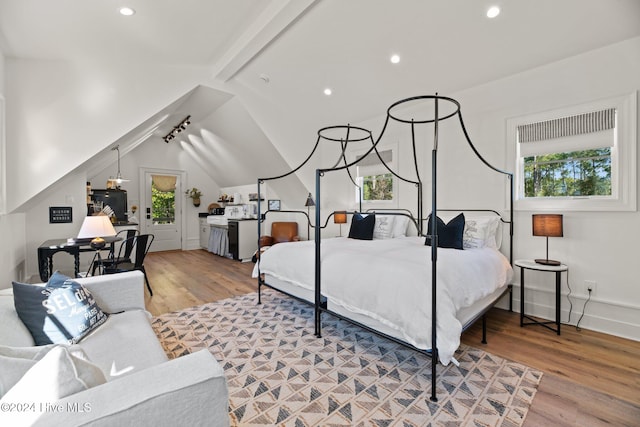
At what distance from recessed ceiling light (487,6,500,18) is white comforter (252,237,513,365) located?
2226mm

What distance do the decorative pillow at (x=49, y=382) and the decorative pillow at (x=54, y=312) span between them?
979mm

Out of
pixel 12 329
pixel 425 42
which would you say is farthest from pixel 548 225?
pixel 12 329

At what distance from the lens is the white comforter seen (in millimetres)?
1976

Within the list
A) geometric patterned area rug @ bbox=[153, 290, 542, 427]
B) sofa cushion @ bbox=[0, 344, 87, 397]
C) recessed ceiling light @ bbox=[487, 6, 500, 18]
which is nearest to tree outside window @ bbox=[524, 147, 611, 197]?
recessed ceiling light @ bbox=[487, 6, 500, 18]

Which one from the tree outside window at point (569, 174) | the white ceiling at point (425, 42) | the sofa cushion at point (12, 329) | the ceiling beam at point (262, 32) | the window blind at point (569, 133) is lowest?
the sofa cushion at point (12, 329)

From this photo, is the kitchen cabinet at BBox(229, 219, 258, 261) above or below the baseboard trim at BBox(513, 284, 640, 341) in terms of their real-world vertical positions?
above

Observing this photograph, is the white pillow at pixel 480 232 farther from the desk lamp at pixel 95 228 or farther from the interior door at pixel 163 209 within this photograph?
the interior door at pixel 163 209

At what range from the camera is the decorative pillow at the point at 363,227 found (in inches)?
159

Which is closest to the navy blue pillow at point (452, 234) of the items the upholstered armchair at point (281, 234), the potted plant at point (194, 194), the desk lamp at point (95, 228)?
the desk lamp at point (95, 228)

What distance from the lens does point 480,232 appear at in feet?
10.7

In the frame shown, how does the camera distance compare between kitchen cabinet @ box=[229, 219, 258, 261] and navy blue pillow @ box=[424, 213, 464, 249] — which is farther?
kitchen cabinet @ box=[229, 219, 258, 261]

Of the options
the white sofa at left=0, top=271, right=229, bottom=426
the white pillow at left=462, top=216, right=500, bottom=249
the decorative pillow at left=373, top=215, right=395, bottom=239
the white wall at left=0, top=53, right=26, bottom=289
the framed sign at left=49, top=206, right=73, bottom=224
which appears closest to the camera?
the white sofa at left=0, top=271, right=229, bottom=426

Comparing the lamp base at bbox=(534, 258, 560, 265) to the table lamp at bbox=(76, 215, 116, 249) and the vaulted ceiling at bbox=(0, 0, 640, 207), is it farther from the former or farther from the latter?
the table lamp at bbox=(76, 215, 116, 249)

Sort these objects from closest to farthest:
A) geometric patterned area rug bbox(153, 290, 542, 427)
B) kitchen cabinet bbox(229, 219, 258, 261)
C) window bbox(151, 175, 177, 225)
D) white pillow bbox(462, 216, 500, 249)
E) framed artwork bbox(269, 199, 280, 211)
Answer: geometric patterned area rug bbox(153, 290, 542, 427), white pillow bbox(462, 216, 500, 249), kitchen cabinet bbox(229, 219, 258, 261), framed artwork bbox(269, 199, 280, 211), window bbox(151, 175, 177, 225)
